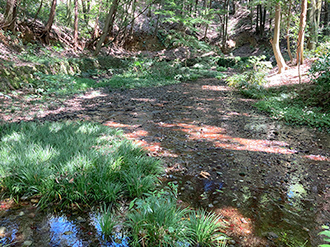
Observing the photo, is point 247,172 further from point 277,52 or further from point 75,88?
point 277,52

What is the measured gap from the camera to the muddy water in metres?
1.97

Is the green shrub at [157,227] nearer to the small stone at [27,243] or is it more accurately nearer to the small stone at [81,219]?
the small stone at [81,219]

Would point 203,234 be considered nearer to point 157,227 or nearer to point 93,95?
Result: point 157,227

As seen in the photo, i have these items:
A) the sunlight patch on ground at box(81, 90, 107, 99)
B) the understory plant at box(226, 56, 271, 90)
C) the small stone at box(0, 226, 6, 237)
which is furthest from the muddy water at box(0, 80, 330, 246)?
the understory plant at box(226, 56, 271, 90)

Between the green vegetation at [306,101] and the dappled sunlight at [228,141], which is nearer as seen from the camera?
the dappled sunlight at [228,141]

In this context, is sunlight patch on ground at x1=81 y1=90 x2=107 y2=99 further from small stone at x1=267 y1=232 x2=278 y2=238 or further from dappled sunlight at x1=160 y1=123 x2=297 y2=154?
small stone at x1=267 y1=232 x2=278 y2=238

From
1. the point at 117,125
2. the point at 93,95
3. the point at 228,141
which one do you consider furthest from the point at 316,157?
the point at 93,95

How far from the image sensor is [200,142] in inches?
172

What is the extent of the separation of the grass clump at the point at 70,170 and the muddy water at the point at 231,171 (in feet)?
0.85

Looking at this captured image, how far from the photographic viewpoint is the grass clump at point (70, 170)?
2.31m

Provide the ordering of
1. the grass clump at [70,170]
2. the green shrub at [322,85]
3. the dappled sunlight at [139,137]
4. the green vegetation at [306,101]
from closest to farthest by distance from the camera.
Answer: the grass clump at [70,170] → the dappled sunlight at [139,137] → the green vegetation at [306,101] → the green shrub at [322,85]

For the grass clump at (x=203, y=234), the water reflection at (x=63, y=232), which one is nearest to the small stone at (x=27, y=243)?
the water reflection at (x=63, y=232)

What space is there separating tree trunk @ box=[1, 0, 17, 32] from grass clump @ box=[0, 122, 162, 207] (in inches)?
372

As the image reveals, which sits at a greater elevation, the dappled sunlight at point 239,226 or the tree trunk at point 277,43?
the tree trunk at point 277,43
